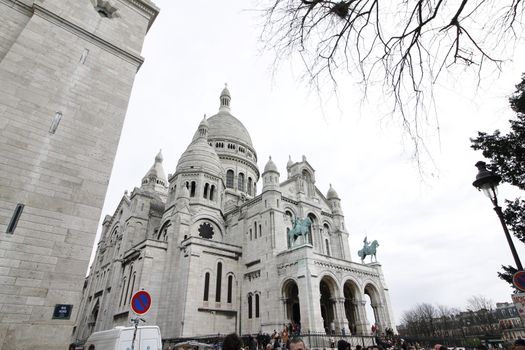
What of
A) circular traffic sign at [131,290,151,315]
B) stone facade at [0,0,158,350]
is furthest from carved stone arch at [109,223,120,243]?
circular traffic sign at [131,290,151,315]

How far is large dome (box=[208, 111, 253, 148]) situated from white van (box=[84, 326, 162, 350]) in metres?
33.4

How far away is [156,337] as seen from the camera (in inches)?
446

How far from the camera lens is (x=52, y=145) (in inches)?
396

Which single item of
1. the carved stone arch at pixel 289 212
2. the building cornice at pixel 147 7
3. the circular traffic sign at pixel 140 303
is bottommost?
the circular traffic sign at pixel 140 303

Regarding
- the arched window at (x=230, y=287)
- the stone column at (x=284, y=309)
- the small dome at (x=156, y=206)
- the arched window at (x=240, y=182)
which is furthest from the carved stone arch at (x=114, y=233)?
the stone column at (x=284, y=309)

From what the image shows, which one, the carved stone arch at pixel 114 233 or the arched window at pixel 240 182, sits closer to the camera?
the carved stone arch at pixel 114 233

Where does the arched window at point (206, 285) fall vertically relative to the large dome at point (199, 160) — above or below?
below

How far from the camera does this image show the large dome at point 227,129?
142 ft

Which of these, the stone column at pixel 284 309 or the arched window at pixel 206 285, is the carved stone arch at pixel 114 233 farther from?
the stone column at pixel 284 309

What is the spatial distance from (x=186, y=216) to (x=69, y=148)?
58.4ft

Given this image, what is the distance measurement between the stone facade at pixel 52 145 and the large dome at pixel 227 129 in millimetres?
29403

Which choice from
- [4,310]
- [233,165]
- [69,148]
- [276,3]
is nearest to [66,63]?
[69,148]

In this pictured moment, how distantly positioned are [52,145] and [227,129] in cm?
3479

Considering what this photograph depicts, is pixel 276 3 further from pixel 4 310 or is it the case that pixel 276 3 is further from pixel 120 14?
pixel 120 14
